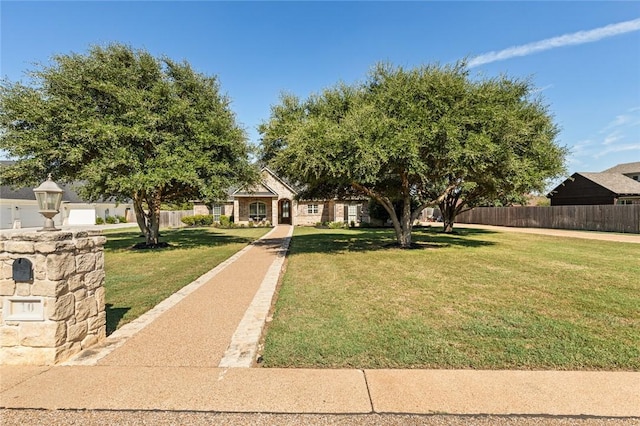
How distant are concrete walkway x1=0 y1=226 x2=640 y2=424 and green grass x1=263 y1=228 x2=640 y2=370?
0.89 ft

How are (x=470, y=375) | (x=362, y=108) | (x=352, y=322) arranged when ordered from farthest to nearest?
(x=362, y=108)
(x=352, y=322)
(x=470, y=375)

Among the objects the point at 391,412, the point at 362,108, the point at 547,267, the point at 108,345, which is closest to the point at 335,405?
the point at 391,412

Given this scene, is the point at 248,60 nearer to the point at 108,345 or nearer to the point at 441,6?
the point at 441,6

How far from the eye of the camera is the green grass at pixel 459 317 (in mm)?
3611

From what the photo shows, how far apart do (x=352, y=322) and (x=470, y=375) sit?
1.83m

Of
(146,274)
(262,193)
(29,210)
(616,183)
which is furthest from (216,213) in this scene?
(616,183)

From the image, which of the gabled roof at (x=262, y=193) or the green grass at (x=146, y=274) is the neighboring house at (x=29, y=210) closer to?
the green grass at (x=146, y=274)

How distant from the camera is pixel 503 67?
12.5m

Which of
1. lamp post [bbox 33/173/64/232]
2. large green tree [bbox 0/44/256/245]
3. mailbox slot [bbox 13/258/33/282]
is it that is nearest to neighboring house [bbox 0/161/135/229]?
large green tree [bbox 0/44/256/245]

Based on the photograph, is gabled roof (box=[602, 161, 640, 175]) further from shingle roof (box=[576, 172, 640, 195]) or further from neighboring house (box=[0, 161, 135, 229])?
neighboring house (box=[0, 161, 135, 229])

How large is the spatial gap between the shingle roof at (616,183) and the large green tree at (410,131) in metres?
20.9

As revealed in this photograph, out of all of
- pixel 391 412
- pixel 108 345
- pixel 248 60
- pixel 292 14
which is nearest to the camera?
pixel 391 412

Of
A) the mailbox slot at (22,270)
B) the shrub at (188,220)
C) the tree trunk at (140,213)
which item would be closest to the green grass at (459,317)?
the mailbox slot at (22,270)

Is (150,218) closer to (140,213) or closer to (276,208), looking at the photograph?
(140,213)
